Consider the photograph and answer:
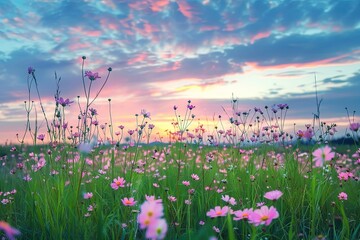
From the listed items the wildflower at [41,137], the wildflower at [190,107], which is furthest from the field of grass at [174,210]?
the wildflower at [190,107]

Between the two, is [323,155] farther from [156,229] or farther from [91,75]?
[91,75]

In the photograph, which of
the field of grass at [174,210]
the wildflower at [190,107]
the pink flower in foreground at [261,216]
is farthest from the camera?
the wildflower at [190,107]

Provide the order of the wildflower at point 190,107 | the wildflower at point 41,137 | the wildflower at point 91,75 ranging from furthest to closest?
the wildflower at point 190,107 < the wildflower at point 41,137 < the wildflower at point 91,75

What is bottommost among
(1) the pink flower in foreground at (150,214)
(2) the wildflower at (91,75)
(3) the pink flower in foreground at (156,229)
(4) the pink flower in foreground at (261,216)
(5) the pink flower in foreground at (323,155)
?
(4) the pink flower in foreground at (261,216)

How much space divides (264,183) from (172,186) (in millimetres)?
1110

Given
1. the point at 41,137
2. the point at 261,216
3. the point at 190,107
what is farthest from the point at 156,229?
the point at 190,107

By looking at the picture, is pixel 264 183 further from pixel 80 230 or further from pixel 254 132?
pixel 80 230

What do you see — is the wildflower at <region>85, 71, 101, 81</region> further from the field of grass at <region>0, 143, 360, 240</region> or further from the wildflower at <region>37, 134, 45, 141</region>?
the wildflower at <region>37, 134, 45, 141</region>

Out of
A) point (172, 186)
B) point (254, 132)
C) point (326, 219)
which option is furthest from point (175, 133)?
Result: point (326, 219)

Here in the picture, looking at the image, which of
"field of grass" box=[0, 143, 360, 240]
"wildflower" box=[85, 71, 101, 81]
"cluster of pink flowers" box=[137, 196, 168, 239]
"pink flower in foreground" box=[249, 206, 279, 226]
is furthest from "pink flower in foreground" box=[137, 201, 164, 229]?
"wildflower" box=[85, 71, 101, 81]

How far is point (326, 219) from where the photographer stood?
3.41 m

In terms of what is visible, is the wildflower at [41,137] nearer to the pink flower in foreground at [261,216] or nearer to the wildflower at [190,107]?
the wildflower at [190,107]

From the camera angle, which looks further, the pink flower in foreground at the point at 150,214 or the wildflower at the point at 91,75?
the wildflower at the point at 91,75

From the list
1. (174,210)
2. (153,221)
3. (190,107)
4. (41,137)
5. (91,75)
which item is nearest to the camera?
(153,221)
